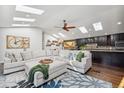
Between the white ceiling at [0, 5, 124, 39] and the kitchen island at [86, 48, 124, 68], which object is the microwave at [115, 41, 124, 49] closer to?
the kitchen island at [86, 48, 124, 68]

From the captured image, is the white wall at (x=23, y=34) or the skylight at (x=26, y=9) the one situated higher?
the skylight at (x=26, y=9)

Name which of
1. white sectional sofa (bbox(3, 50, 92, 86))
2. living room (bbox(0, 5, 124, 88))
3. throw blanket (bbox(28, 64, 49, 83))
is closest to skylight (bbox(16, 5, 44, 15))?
living room (bbox(0, 5, 124, 88))

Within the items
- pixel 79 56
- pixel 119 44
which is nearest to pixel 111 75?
pixel 79 56

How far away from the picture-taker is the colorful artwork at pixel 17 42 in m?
1.80

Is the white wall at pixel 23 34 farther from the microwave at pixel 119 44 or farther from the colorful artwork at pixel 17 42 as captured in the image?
the microwave at pixel 119 44

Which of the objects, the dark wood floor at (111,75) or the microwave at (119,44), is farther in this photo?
the microwave at (119,44)

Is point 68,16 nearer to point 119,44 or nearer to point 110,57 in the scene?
point 110,57

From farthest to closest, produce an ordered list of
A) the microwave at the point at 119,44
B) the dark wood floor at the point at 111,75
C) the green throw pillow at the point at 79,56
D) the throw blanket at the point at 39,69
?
the microwave at the point at 119,44
the green throw pillow at the point at 79,56
the dark wood floor at the point at 111,75
the throw blanket at the point at 39,69

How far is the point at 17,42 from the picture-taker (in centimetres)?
187

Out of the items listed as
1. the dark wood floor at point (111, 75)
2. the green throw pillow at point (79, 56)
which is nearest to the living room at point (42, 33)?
the dark wood floor at point (111, 75)

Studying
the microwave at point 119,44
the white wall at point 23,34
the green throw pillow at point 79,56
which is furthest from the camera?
the microwave at point 119,44

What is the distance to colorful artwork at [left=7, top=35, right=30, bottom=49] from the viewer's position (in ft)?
5.89
